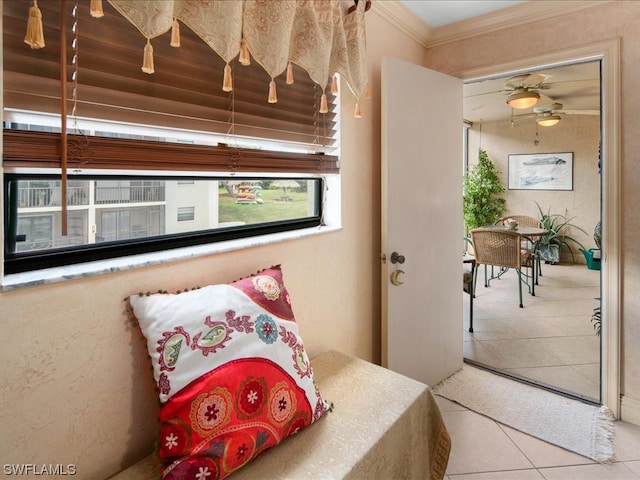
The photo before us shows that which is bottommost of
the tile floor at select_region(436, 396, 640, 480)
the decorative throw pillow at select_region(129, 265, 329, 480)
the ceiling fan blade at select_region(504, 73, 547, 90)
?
the tile floor at select_region(436, 396, 640, 480)

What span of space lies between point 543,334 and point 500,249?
1.10 metres

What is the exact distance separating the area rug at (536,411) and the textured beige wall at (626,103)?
0.89ft

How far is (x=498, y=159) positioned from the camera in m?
6.66

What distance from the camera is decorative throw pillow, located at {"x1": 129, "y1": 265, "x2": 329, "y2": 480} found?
913 millimetres

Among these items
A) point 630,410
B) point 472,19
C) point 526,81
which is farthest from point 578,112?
point 630,410

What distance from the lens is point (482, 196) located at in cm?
657

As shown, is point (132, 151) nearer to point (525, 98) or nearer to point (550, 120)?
point (525, 98)

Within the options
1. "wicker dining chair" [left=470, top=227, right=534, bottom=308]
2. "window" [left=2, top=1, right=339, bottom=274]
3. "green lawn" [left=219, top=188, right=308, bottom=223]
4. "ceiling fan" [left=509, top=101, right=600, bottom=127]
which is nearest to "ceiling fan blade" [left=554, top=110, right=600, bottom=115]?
"ceiling fan" [left=509, top=101, right=600, bottom=127]

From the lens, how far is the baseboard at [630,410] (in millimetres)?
1994

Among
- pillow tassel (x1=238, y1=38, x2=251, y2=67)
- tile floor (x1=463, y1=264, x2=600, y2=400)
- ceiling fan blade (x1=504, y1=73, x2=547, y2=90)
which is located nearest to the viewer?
pillow tassel (x1=238, y1=38, x2=251, y2=67)

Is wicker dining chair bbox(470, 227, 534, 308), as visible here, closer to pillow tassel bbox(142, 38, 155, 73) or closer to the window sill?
the window sill

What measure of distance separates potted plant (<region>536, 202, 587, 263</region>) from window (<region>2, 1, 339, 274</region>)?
5.77m

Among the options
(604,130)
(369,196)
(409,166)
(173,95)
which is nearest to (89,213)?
(173,95)

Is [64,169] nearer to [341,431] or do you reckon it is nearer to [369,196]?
[341,431]
